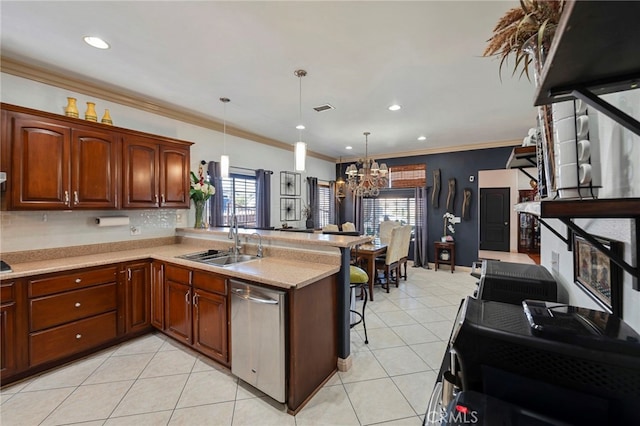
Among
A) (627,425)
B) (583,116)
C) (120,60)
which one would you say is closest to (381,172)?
(120,60)

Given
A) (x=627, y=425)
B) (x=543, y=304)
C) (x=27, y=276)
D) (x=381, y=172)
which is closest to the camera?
(x=627, y=425)

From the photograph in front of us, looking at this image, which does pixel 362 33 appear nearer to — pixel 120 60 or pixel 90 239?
pixel 120 60

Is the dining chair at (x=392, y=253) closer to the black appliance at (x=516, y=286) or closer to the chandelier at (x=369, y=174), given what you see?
the chandelier at (x=369, y=174)

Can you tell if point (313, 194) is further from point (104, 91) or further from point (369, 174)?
point (104, 91)

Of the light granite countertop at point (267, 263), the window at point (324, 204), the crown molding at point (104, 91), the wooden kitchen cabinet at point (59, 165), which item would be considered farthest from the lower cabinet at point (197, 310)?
the window at point (324, 204)

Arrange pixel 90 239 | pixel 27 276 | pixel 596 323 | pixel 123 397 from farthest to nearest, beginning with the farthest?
pixel 90 239, pixel 27 276, pixel 123 397, pixel 596 323

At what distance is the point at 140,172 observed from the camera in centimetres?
314

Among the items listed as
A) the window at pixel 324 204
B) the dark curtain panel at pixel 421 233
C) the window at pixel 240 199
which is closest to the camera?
the window at pixel 240 199

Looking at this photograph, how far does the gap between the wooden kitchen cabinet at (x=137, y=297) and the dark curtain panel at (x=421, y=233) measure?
5.42 m

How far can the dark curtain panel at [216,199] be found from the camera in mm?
4160

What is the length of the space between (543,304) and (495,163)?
224 inches

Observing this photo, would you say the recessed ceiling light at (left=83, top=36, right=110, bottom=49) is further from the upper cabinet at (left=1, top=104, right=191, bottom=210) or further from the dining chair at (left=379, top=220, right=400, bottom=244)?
the dining chair at (left=379, top=220, right=400, bottom=244)

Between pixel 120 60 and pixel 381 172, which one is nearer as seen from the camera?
pixel 120 60

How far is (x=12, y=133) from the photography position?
227cm
